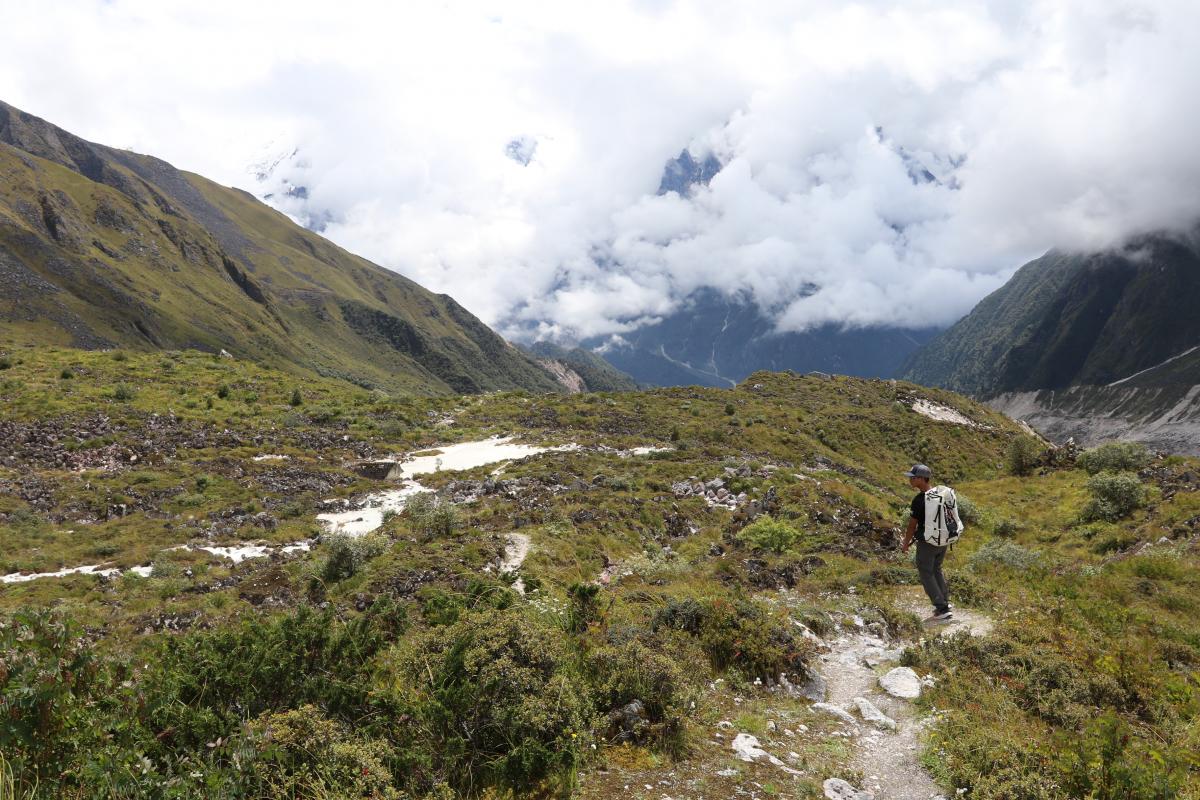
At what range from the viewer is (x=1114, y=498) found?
18.7m

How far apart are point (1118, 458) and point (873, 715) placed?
86.4 feet

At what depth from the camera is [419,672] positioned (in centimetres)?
588

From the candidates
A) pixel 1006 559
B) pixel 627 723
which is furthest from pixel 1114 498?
pixel 627 723

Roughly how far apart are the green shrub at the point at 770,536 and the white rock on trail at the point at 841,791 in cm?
1117

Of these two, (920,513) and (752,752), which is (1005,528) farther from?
(752,752)

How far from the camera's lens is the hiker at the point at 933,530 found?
30.8 ft

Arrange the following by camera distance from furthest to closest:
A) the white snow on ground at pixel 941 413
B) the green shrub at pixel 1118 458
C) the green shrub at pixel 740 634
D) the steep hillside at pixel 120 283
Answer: the steep hillside at pixel 120 283
the white snow on ground at pixel 941 413
the green shrub at pixel 1118 458
the green shrub at pixel 740 634

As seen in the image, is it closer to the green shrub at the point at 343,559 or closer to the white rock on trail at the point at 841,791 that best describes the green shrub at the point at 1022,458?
the white rock on trail at the point at 841,791

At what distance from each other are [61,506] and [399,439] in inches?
652

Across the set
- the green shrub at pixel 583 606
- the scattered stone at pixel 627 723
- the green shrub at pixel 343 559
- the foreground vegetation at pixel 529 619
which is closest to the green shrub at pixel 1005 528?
the foreground vegetation at pixel 529 619

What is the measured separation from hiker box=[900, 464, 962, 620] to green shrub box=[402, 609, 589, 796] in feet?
21.9

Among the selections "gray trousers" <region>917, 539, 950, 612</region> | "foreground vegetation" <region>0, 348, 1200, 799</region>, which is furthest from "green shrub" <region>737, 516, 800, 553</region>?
"gray trousers" <region>917, 539, 950, 612</region>

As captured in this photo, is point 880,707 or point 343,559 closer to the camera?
point 880,707

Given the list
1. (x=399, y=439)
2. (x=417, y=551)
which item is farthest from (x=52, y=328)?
(x=417, y=551)
